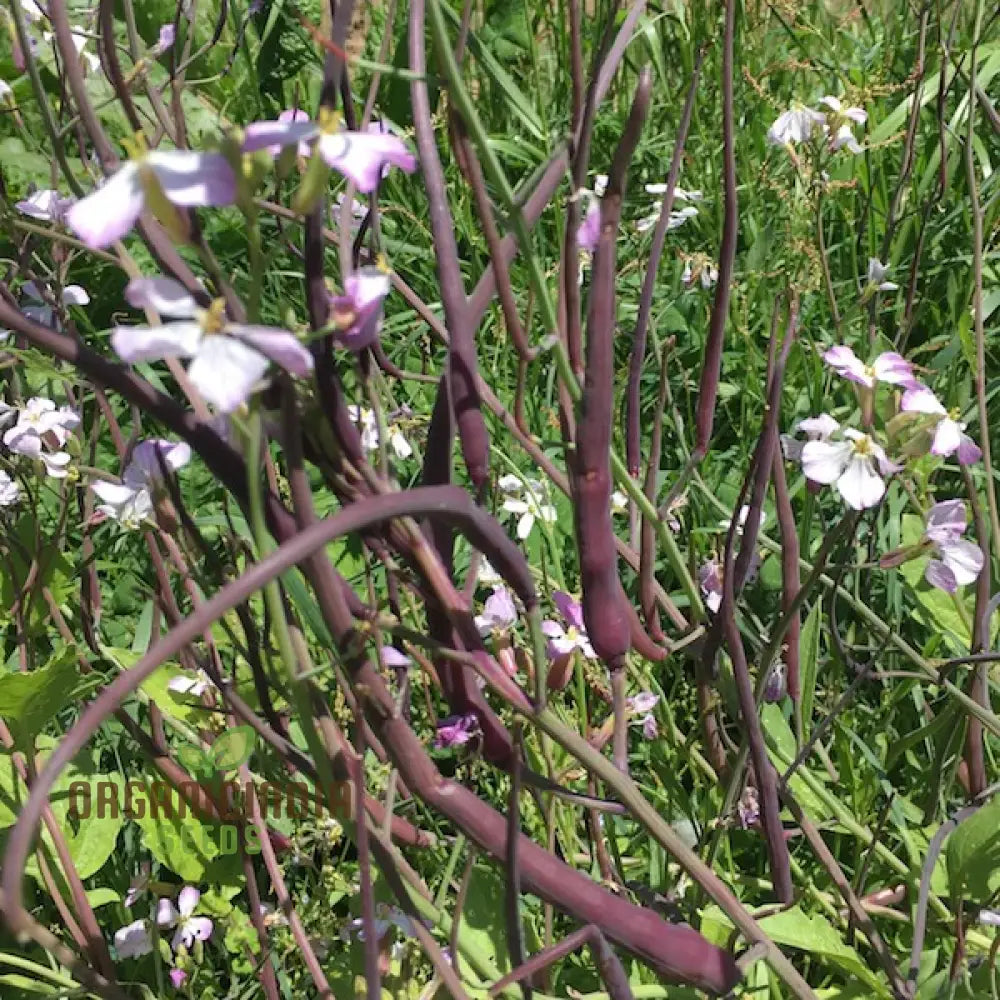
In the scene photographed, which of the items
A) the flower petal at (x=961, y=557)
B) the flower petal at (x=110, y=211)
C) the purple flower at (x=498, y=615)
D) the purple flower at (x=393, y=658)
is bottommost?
the purple flower at (x=498, y=615)

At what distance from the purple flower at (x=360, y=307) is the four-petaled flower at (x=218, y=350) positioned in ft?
0.18

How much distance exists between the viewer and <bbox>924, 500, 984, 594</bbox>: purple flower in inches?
26.6

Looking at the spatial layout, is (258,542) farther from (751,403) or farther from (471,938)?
(751,403)

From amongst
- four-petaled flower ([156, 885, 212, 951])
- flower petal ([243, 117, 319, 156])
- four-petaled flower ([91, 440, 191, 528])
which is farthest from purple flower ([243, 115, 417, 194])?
four-petaled flower ([156, 885, 212, 951])

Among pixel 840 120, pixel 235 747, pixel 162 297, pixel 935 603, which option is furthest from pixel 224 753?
pixel 840 120

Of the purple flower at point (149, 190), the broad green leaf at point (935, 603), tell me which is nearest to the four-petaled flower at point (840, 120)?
the broad green leaf at point (935, 603)

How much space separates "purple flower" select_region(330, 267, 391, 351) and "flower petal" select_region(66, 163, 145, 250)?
3.0 inches

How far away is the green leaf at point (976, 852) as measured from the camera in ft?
2.24

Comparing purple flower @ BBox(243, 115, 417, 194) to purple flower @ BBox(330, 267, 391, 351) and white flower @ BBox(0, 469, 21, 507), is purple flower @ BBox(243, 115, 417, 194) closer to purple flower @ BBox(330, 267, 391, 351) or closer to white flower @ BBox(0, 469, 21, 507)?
purple flower @ BBox(330, 267, 391, 351)

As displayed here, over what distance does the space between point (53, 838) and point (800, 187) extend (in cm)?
95

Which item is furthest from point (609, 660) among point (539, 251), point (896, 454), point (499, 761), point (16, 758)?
point (539, 251)

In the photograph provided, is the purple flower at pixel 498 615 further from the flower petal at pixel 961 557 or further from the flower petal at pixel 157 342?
the flower petal at pixel 157 342

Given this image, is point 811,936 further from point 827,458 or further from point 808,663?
point 827,458

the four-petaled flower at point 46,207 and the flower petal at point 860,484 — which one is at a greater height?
the four-petaled flower at point 46,207
